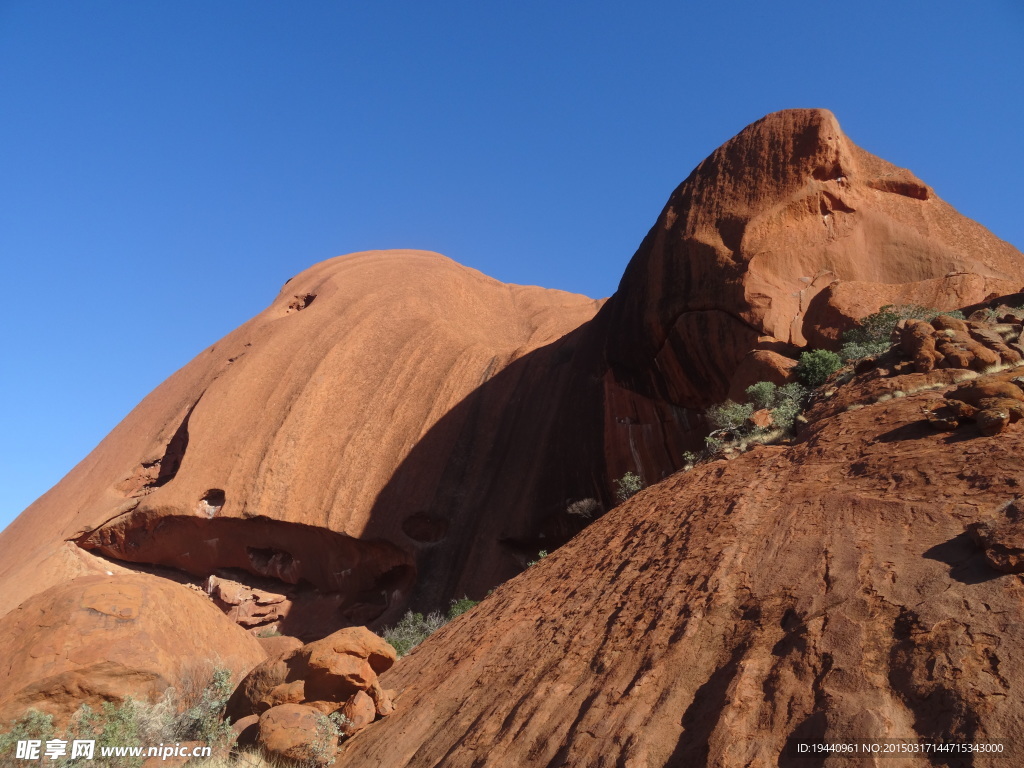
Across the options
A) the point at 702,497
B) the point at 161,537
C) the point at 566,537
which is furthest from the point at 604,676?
the point at 161,537

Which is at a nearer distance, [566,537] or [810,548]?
[810,548]

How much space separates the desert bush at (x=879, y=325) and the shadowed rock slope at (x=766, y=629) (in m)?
3.89

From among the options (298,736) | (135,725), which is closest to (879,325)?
(298,736)

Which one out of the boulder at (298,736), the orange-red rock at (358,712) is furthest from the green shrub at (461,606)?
the boulder at (298,736)

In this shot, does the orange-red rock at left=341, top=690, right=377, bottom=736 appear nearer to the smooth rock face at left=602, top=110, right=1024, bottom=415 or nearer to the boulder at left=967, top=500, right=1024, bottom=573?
the boulder at left=967, top=500, right=1024, bottom=573

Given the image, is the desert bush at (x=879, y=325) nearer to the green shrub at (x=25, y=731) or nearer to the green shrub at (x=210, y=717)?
the green shrub at (x=210, y=717)

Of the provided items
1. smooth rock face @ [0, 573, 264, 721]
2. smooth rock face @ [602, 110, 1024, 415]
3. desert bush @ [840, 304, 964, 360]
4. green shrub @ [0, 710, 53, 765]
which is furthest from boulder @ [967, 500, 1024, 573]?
smooth rock face @ [602, 110, 1024, 415]

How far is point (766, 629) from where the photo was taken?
5758 mm

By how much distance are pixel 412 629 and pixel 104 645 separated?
949cm

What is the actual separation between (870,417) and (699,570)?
3636 mm

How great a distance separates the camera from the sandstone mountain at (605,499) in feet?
17.3

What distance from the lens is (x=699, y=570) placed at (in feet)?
23.7

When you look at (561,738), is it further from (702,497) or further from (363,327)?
(363,327)

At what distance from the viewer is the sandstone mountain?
527 centimetres
